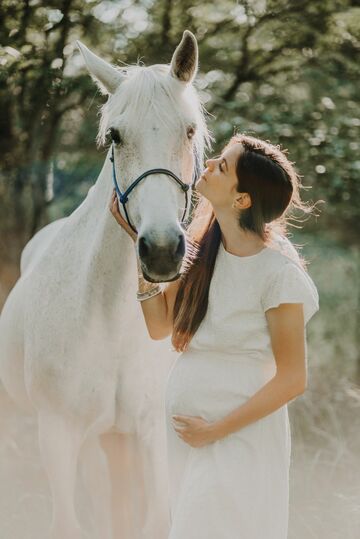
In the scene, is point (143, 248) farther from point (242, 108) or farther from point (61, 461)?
point (242, 108)

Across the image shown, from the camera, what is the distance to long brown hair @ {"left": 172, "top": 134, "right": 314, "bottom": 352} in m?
2.17

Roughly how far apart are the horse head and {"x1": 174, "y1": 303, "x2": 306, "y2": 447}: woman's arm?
0.35 m

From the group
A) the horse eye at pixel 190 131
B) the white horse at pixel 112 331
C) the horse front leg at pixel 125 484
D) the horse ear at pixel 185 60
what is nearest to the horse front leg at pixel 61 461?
the white horse at pixel 112 331

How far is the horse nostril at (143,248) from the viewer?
221 cm

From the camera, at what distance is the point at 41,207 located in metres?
6.23

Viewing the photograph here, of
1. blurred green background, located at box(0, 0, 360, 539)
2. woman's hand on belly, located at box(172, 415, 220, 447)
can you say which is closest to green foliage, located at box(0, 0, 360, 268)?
blurred green background, located at box(0, 0, 360, 539)

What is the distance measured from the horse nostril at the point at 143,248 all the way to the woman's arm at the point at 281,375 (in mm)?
388

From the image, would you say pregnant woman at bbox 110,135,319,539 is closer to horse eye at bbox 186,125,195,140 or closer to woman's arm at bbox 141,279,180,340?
woman's arm at bbox 141,279,180,340

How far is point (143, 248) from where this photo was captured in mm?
2221

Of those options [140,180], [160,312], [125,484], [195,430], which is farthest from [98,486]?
[140,180]

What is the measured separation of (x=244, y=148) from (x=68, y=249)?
1153 millimetres

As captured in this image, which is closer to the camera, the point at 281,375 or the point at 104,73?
the point at 281,375

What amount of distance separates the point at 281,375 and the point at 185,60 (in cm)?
111

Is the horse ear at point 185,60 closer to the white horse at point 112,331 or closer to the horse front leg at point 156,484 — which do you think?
the white horse at point 112,331
